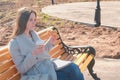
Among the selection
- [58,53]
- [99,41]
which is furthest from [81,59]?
Result: [99,41]

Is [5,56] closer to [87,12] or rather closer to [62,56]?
[62,56]

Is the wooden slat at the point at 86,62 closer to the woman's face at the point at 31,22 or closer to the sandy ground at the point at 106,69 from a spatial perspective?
the sandy ground at the point at 106,69

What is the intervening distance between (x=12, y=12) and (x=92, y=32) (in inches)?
225

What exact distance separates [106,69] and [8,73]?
350 centimetres

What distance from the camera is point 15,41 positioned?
5324mm

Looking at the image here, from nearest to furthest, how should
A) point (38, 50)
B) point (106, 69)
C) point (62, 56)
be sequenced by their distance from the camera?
point (38, 50) < point (62, 56) < point (106, 69)

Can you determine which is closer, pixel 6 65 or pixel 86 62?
pixel 6 65

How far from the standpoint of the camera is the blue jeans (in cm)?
561

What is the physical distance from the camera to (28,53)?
17.4 ft

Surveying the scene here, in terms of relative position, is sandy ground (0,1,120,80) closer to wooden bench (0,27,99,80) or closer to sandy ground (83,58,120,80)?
sandy ground (83,58,120,80)

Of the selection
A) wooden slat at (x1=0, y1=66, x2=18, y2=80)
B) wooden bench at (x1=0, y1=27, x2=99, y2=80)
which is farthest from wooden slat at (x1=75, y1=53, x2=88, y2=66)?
wooden slat at (x1=0, y1=66, x2=18, y2=80)

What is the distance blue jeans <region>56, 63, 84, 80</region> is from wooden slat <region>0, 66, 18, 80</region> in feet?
1.97

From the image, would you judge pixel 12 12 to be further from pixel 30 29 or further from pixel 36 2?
pixel 30 29

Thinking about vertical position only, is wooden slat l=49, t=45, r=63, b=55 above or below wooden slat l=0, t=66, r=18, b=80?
below
